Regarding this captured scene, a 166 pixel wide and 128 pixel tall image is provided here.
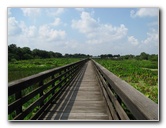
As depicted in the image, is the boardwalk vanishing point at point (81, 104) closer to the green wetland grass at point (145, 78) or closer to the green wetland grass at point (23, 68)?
the green wetland grass at point (23, 68)

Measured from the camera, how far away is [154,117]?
1.64 metres

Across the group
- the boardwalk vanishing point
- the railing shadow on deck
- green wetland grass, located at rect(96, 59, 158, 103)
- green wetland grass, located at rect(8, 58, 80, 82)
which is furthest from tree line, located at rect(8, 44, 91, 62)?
green wetland grass, located at rect(96, 59, 158, 103)

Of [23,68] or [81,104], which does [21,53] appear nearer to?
[81,104]

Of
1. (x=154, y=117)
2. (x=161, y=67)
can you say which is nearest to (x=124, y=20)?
(x=161, y=67)

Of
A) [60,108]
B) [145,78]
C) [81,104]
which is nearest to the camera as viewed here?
[60,108]

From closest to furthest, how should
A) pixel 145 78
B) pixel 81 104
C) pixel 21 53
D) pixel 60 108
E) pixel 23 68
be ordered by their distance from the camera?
pixel 60 108 → pixel 81 104 → pixel 21 53 → pixel 145 78 → pixel 23 68

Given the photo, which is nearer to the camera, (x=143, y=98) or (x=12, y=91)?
(x=143, y=98)

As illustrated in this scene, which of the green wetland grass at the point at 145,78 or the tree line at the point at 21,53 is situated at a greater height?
the tree line at the point at 21,53

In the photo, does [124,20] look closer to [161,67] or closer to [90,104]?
[161,67]

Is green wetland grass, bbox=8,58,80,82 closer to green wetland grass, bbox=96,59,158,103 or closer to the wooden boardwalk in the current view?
the wooden boardwalk

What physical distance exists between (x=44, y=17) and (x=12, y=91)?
172 centimetres

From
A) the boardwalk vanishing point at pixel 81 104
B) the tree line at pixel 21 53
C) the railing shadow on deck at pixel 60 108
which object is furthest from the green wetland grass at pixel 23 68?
the railing shadow on deck at pixel 60 108

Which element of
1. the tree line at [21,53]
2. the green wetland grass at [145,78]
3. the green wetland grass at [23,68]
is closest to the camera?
the tree line at [21,53]

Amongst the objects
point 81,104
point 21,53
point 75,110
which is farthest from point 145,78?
point 75,110
